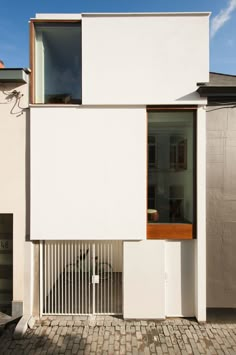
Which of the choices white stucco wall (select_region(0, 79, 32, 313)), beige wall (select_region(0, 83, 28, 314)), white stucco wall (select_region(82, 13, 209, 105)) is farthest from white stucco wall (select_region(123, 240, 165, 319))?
white stucco wall (select_region(82, 13, 209, 105))

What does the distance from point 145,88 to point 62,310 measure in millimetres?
6752

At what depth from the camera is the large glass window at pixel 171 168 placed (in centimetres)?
655

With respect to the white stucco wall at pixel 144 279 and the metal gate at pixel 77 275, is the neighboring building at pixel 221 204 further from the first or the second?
the metal gate at pixel 77 275

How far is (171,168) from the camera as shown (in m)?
6.65

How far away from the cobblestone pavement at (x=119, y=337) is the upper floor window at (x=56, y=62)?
6.15 meters

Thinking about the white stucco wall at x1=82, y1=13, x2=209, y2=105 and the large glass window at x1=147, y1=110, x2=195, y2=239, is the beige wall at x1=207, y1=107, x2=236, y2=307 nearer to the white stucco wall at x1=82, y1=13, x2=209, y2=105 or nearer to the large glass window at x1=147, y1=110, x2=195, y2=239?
the large glass window at x1=147, y1=110, x2=195, y2=239

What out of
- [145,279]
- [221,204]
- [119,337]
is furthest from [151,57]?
[119,337]

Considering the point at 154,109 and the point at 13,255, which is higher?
the point at 154,109

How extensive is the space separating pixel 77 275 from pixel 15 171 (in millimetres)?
3633

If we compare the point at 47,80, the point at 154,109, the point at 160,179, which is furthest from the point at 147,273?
the point at 47,80

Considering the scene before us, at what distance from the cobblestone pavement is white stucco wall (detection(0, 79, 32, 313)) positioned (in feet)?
3.48

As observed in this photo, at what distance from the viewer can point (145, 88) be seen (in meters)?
6.34

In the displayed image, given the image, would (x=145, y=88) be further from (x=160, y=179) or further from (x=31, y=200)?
(x=31, y=200)

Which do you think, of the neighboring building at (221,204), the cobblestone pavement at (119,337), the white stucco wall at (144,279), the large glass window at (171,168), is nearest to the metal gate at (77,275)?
the cobblestone pavement at (119,337)
